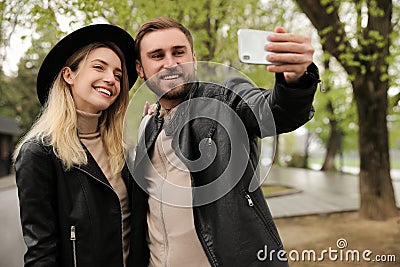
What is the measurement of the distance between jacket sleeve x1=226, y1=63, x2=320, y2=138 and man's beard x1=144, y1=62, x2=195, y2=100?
0.60ft

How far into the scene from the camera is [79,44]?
2.27 m

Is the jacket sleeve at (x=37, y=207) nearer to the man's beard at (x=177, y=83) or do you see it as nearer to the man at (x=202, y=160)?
the man at (x=202, y=160)

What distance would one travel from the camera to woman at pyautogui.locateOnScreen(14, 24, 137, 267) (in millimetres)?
1979

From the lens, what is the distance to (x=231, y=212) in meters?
1.76

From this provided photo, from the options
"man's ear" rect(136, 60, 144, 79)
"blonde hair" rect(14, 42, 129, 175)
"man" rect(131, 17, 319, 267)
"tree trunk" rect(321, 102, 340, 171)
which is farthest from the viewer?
"tree trunk" rect(321, 102, 340, 171)

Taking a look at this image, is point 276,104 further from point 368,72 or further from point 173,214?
point 368,72

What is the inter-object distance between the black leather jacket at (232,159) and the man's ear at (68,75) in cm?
68

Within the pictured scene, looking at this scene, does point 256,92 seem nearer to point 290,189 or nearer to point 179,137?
A: point 179,137

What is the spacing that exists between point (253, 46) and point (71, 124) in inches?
42.7

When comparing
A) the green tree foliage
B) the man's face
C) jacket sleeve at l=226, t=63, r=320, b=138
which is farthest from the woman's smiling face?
the green tree foliage

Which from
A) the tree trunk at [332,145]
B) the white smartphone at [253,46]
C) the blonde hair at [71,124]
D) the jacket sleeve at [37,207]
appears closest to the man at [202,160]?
the white smartphone at [253,46]

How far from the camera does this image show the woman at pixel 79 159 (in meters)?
1.98

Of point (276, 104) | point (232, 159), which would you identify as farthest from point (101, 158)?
point (276, 104)
